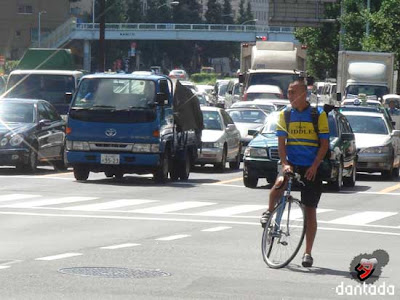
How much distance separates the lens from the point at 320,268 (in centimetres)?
1301

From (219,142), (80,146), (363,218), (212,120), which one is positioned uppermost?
(80,146)

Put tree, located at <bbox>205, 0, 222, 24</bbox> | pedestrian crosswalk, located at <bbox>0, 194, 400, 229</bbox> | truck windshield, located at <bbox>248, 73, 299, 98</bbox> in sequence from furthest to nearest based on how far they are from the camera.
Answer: tree, located at <bbox>205, 0, 222, 24</bbox>, truck windshield, located at <bbox>248, 73, 299, 98</bbox>, pedestrian crosswalk, located at <bbox>0, 194, 400, 229</bbox>

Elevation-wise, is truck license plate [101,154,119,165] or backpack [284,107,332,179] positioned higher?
backpack [284,107,332,179]

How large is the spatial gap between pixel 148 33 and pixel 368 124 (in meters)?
110

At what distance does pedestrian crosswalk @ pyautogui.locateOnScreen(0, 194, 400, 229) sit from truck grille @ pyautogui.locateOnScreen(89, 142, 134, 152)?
3836 mm

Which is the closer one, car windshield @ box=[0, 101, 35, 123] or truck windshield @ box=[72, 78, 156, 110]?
truck windshield @ box=[72, 78, 156, 110]

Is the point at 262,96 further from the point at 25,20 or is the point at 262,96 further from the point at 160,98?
the point at 25,20

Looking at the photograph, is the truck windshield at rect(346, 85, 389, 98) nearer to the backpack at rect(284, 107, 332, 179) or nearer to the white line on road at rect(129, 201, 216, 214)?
the white line on road at rect(129, 201, 216, 214)

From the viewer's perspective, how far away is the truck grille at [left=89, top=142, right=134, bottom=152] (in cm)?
2589

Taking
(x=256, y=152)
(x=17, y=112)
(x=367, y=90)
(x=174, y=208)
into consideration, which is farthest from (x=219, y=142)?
(x=367, y=90)

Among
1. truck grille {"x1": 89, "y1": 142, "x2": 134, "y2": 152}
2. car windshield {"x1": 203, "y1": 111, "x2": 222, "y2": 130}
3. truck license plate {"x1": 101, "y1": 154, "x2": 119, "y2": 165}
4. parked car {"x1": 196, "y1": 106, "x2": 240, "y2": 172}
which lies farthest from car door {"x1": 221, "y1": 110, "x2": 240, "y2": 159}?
truck license plate {"x1": 101, "y1": 154, "x2": 119, "y2": 165}

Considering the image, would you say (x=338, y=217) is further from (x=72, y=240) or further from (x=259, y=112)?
(x=259, y=112)

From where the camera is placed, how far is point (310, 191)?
514 inches

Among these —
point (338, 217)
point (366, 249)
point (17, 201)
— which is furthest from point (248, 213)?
point (366, 249)
